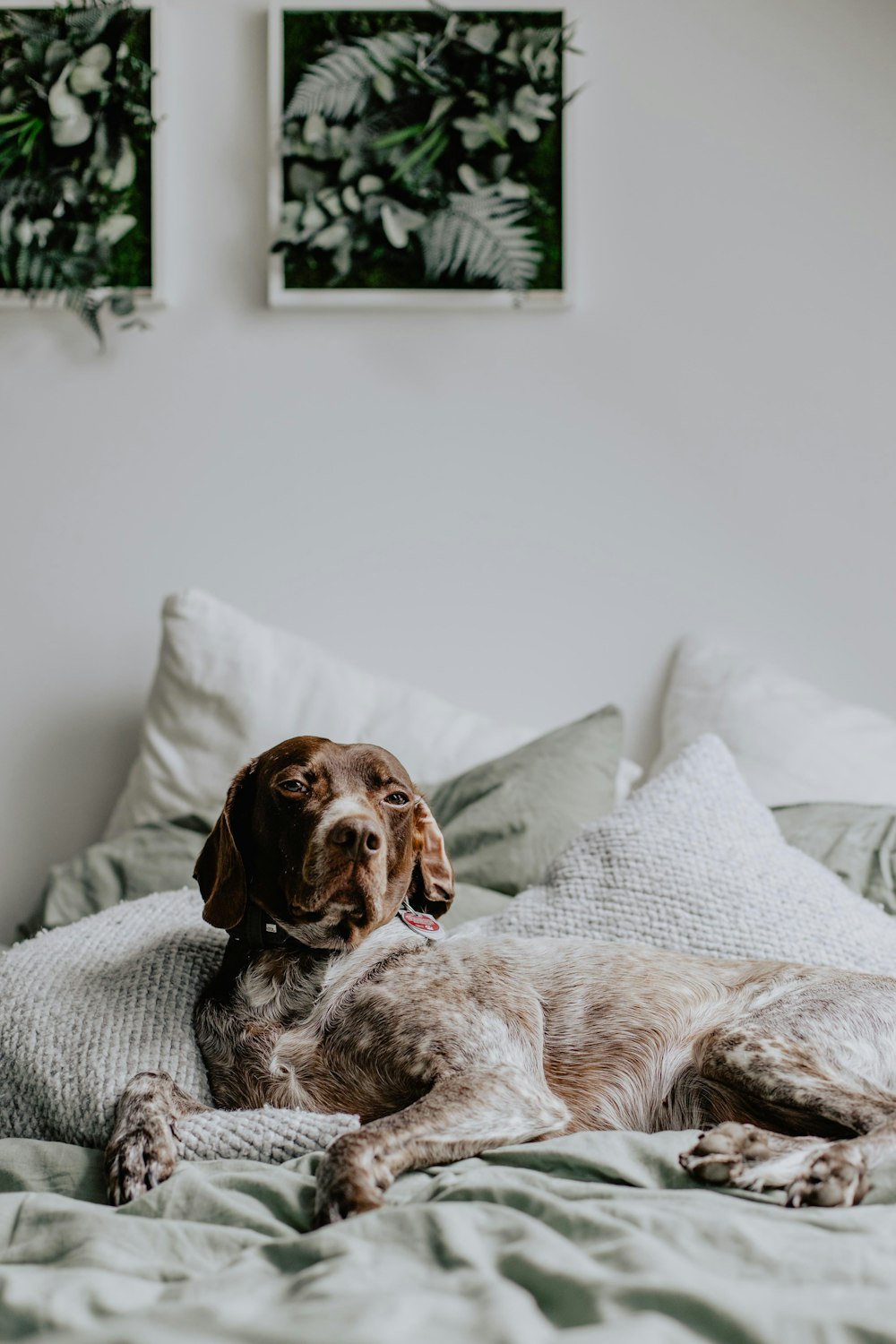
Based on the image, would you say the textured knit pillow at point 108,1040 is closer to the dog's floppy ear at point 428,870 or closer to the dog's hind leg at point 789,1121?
the dog's floppy ear at point 428,870

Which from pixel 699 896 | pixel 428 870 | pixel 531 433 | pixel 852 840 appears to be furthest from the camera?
pixel 531 433

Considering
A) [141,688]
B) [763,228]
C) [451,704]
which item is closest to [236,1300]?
[451,704]

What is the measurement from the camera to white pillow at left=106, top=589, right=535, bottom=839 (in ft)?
8.53

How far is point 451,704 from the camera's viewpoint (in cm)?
280

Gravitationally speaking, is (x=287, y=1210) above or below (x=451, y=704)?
below

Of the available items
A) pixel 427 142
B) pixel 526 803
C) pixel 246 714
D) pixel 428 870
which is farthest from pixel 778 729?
pixel 427 142

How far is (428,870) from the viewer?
4.66ft

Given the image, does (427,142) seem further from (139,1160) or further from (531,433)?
(139,1160)

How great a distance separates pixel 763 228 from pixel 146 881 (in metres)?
2.16

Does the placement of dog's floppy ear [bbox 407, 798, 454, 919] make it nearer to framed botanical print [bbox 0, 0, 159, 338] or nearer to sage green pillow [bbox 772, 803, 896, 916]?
sage green pillow [bbox 772, 803, 896, 916]

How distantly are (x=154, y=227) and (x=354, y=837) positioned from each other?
2178 millimetres

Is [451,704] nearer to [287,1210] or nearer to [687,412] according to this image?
[687,412]

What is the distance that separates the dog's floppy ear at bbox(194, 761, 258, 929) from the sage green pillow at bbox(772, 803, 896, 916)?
1180 millimetres

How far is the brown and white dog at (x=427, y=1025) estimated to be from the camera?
1226 millimetres
